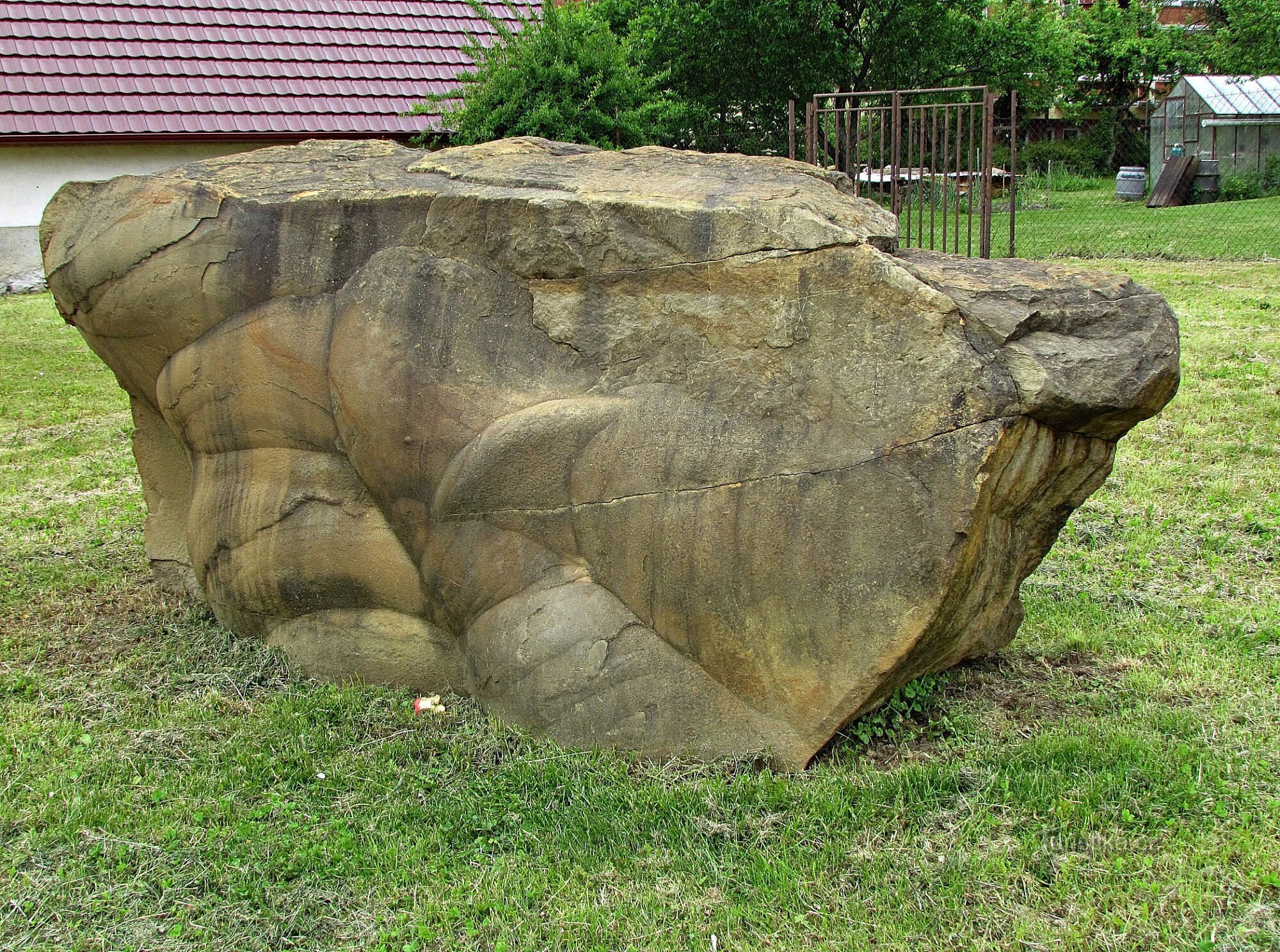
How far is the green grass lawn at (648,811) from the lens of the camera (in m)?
2.78

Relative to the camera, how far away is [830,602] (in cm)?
320

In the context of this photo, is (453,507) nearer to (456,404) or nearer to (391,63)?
(456,404)

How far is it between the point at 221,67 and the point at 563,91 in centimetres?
583

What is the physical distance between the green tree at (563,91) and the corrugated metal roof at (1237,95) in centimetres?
1435

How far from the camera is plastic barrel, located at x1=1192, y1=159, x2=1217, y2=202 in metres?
19.0

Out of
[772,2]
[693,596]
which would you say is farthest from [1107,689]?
[772,2]

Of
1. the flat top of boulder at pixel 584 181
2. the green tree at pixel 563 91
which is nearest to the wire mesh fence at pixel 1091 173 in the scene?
the green tree at pixel 563 91

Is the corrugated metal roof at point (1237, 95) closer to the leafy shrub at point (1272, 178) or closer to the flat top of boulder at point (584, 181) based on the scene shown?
the leafy shrub at point (1272, 178)

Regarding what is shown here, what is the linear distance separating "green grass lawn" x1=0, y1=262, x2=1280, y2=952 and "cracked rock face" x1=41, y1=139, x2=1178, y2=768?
214mm

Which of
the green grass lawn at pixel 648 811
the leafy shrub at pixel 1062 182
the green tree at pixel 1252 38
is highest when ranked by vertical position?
the green tree at pixel 1252 38

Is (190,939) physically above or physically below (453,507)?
below

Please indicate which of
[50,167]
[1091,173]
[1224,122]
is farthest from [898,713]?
[1091,173]

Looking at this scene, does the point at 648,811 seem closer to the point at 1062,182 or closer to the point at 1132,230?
the point at 1132,230

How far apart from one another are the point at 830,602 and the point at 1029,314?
955 millimetres
